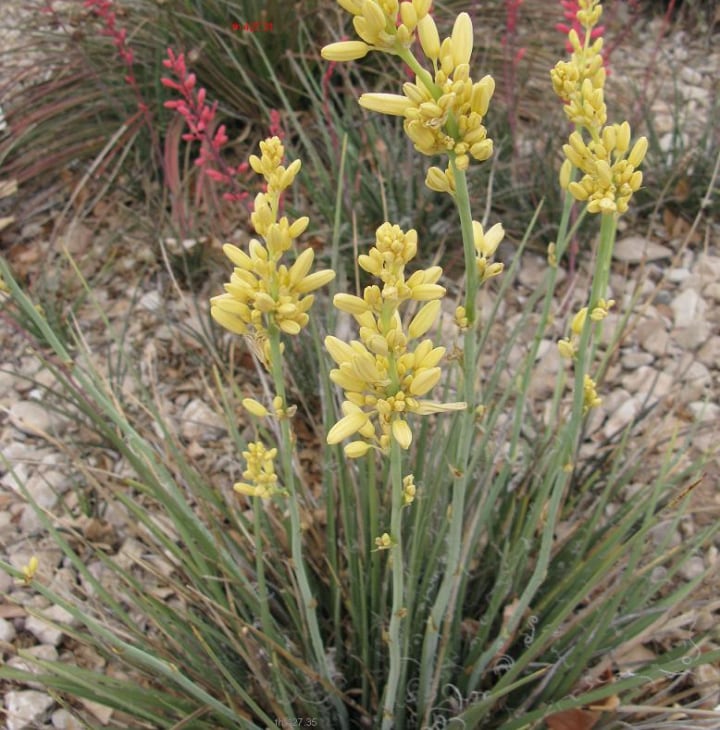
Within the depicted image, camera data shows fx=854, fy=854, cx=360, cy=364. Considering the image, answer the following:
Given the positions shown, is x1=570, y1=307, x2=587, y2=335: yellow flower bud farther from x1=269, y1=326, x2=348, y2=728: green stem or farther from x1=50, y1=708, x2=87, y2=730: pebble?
x1=50, y1=708, x2=87, y2=730: pebble

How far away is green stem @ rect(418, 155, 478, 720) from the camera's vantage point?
109cm

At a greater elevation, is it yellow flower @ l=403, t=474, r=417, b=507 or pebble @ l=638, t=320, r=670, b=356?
yellow flower @ l=403, t=474, r=417, b=507

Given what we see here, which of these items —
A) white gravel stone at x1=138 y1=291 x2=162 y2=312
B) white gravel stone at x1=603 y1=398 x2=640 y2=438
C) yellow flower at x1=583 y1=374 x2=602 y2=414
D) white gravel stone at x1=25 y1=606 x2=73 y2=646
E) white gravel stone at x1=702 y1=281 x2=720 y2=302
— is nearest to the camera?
yellow flower at x1=583 y1=374 x2=602 y2=414

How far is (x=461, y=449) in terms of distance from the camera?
1397mm

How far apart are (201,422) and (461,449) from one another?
5.22 ft

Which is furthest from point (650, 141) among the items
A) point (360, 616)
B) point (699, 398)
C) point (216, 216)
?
point (360, 616)

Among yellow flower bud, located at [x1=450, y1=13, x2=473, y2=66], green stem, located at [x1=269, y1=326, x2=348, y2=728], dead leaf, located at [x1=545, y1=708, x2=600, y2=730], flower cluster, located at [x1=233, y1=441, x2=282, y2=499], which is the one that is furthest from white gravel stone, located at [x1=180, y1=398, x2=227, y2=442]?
yellow flower bud, located at [x1=450, y1=13, x2=473, y2=66]

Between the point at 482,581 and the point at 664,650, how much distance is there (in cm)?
54

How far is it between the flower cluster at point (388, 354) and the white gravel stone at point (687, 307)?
7.23ft

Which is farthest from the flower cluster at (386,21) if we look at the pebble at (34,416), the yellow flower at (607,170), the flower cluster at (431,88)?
the pebble at (34,416)

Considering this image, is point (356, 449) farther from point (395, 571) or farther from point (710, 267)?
point (710, 267)

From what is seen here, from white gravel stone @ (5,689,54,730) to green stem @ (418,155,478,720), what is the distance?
1025 mm

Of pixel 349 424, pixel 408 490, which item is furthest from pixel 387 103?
pixel 408 490

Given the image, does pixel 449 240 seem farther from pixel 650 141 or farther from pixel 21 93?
pixel 21 93
